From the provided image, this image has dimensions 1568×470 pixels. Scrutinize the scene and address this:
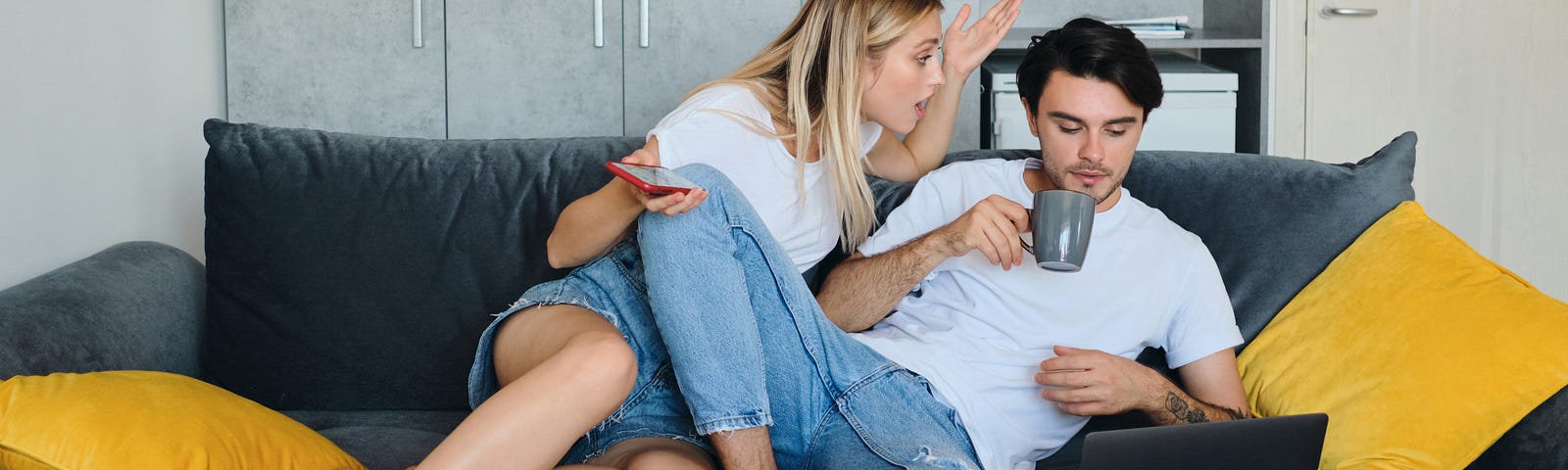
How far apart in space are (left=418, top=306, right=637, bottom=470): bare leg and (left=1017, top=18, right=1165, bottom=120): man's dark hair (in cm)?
77

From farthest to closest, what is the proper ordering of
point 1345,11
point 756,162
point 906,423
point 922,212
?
point 1345,11, point 922,212, point 756,162, point 906,423

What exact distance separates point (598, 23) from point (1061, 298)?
1717 millimetres

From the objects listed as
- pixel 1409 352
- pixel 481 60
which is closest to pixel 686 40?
pixel 481 60

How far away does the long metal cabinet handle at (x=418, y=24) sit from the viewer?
10.2 feet

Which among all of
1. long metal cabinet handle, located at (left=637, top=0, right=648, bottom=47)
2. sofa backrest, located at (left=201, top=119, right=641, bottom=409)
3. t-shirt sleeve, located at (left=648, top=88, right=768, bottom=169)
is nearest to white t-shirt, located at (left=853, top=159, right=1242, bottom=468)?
t-shirt sleeve, located at (left=648, top=88, right=768, bottom=169)

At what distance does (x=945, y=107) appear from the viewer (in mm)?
2014

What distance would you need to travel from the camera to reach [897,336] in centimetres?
181

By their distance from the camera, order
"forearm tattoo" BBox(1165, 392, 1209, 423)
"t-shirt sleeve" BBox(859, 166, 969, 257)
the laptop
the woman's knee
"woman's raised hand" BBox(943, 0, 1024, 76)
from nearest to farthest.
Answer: the laptop, the woman's knee, "forearm tattoo" BBox(1165, 392, 1209, 423), "t-shirt sleeve" BBox(859, 166, 969, 257), "woman's raised hand" BBox(943, 0, 1024, 76)

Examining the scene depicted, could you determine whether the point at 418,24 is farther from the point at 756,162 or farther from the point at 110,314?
the point at 756,162

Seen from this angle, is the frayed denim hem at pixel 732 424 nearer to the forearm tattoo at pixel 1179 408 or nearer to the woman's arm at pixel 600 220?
the woman's arm at pixel 600 220

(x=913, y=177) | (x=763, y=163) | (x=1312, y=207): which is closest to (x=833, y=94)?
(x=763, y=163)

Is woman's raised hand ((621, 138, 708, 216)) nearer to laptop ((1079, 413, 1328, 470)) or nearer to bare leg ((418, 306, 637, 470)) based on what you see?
bare leg ((418, 306, 637, 470))

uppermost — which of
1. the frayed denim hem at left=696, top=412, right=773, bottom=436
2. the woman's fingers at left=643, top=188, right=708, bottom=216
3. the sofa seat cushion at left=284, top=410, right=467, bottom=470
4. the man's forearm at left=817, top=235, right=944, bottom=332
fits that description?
the woman's fingers at left=643, top=188, right=708, bottom=216

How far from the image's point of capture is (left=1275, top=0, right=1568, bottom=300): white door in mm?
3145
